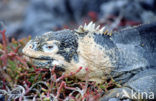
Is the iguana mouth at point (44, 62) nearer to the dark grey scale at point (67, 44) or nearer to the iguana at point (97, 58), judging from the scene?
the iguana at point (97, 58)

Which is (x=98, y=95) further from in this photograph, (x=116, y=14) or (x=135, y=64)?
(x=116, y=14)

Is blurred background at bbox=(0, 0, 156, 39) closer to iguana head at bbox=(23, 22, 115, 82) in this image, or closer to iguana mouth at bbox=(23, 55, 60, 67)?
iguana head at bbox=(23, 22, 115, 82)

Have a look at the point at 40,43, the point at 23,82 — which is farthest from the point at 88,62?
the point at 23,82

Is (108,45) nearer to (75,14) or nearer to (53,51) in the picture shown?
(53,51)

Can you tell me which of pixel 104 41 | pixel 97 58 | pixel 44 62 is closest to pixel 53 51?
pixel 44 62

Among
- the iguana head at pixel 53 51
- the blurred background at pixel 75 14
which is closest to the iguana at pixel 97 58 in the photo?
the iguana head at pixel 53 51
